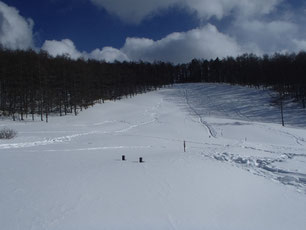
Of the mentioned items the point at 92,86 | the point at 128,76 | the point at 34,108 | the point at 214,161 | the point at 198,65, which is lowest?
the point at 214,161

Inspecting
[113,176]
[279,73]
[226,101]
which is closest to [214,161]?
[113,176]

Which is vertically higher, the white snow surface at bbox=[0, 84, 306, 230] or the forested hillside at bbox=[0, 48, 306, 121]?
the forested hillside at bbox=[0, 48, 306, 121]

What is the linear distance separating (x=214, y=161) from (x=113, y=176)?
675 cm

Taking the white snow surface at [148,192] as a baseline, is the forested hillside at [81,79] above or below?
above

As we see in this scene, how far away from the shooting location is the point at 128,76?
8281 centimetres

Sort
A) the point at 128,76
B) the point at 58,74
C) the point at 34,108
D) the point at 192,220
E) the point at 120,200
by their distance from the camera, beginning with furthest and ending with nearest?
the point at 128,76, the point at 58,74, the point at 34,108, the point at 120,200, the point at 192,220

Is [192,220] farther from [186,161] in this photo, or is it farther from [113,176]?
[186,161]

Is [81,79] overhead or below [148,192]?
overhead

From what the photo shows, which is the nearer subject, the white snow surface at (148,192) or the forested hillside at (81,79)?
the white snow surface at (148,192)

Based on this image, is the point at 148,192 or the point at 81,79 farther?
the point at 81,79

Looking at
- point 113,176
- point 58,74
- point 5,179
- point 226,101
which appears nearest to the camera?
point 5,179

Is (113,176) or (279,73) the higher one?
(279,73)

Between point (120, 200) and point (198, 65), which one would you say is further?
point (198, 65)

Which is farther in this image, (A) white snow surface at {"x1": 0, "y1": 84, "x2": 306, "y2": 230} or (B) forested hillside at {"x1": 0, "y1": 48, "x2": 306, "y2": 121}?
(B) forested hillside at {"x1": 0, "y1": 48, "x2": 306, "y2": 121}
